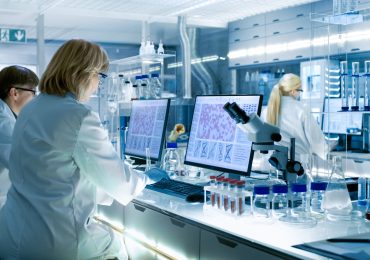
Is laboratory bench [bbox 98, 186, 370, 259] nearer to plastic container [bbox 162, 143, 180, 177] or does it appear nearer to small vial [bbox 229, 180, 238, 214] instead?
small vial [bbox 229, 180, 238, 214]

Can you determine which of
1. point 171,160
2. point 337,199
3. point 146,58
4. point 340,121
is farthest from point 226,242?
point 340,121

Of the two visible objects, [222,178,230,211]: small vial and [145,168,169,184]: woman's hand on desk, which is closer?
[222,178,230,211]: small vial

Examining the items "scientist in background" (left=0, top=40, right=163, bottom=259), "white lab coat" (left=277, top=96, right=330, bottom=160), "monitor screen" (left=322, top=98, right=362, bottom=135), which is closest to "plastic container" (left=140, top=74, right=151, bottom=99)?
"white lab coat" (left=277, top=96, right=330, bottom=160)

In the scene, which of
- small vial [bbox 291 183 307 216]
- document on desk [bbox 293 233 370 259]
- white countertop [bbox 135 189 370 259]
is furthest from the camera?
small vial [bbox 291 183 307 216]

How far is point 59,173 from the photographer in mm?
1653

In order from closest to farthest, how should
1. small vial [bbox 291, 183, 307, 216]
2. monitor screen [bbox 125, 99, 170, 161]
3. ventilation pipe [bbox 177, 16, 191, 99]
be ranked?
small vial [bbox 291, 183, 307, 216] → monitor screen [bbox 125, 99, 170, 161] → ventilation pipe [bbox 177, 16, 191, 99]

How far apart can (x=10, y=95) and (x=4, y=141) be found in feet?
0.96

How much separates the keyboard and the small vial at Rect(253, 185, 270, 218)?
26 centimetres

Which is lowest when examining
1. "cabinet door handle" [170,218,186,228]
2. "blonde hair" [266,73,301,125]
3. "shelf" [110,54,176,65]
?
"cabinet door handle" [170,218,186,228]

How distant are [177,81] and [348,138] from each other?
130 inches

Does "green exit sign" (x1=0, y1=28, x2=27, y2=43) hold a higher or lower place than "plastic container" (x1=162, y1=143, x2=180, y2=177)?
higher

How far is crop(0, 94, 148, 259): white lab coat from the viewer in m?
1.64

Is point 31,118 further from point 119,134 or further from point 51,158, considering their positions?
point 119,134

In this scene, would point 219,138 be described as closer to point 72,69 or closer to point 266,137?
point 266,137
